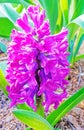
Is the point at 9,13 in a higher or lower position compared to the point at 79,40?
higher

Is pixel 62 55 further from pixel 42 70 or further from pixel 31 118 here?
pixel 31 118

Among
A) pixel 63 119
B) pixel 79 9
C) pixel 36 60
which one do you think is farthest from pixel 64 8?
pixel 36 60

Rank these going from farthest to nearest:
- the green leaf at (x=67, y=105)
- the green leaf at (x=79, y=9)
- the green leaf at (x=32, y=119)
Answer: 1. the green leaf at (x=79, y=9)
2. the green leaf at (x=67, y=105)
3. the green leaf at (x=32, y=119)

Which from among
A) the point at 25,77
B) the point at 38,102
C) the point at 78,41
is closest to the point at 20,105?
the point at 38,102

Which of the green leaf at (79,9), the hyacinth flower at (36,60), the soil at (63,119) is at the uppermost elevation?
the green leaf at (79,9)

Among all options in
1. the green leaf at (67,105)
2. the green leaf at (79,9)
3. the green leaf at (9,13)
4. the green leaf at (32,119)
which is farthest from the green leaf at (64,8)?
the green leaf at (32,119)

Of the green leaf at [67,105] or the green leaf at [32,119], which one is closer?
the green leaf at [32,119]

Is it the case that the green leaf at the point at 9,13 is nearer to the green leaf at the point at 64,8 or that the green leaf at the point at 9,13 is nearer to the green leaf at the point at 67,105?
the green leaf at the point at 64,8

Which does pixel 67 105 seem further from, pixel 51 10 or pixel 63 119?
pixel 51 10
